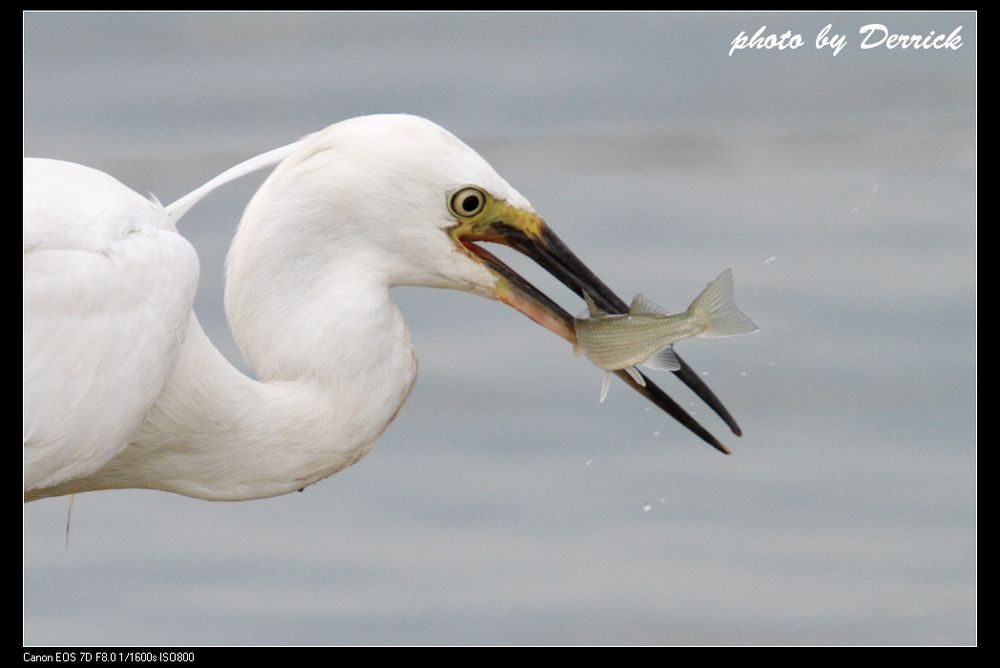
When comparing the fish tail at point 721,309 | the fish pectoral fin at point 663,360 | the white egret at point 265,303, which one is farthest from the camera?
the fish pectoral fin at point 663,360

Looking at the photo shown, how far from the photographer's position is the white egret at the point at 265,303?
165 inches

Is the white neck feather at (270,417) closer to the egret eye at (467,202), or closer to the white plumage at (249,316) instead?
the white plumage at (249,316)

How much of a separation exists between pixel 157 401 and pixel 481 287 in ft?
2.63

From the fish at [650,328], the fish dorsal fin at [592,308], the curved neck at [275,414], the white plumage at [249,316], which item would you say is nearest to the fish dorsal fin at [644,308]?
the fish at [650,328]

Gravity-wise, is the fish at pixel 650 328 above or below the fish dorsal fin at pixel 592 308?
below

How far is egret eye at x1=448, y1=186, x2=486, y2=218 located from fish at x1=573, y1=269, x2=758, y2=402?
→ 367 millimetres

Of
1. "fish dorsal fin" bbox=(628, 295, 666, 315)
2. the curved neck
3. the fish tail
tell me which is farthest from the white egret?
the fish tail

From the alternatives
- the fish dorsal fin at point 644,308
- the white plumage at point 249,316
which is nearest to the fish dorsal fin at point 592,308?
the fish dorsal fin at point 644,308

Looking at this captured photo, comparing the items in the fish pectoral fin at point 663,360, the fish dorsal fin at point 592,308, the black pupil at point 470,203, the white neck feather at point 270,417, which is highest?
the black pupil at point 470,203

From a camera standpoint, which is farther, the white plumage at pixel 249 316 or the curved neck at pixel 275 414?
the curved neck at pixel 275 414

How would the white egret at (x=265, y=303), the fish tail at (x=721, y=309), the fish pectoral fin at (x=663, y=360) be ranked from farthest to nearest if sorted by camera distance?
the fish pectoral fin at (x=663, y=360) < the fish tail at (x=721, y=309) < the white egret at (x=265, y=303)

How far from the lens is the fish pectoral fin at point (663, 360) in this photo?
175 inches

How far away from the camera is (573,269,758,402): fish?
172 inches

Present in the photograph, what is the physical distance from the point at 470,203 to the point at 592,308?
0.40 meters
